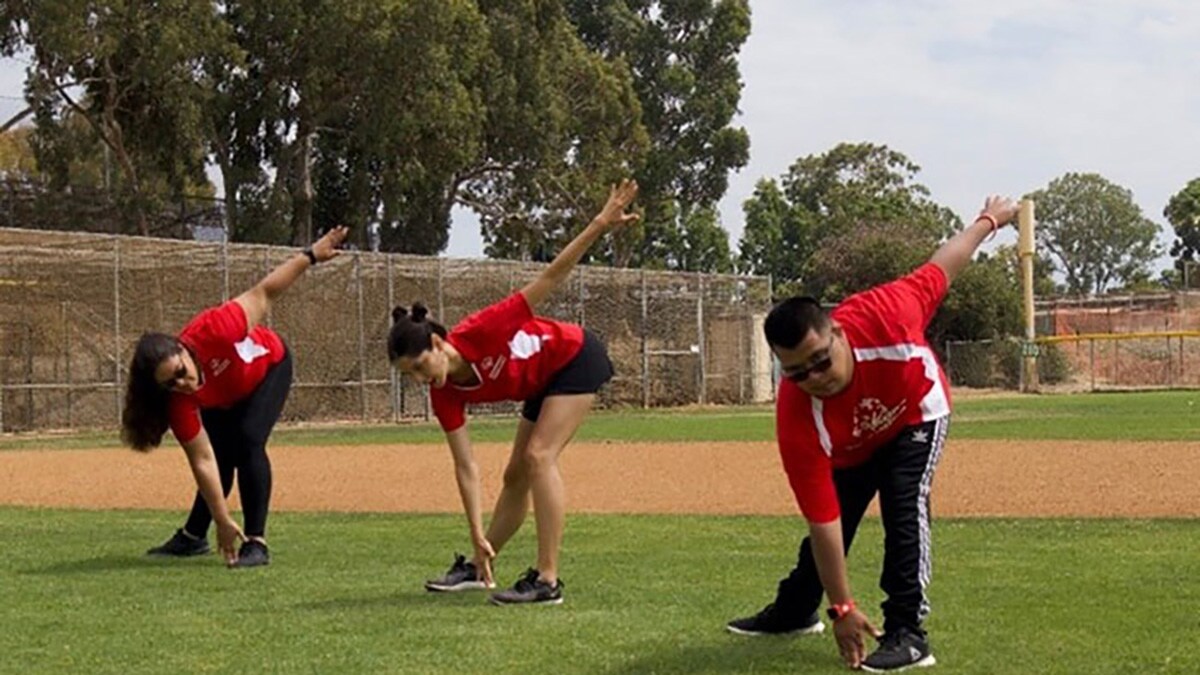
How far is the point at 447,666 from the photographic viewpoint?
19.5 ft

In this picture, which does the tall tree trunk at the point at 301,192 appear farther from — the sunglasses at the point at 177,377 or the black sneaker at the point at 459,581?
the black sneaker at the point at 459,581

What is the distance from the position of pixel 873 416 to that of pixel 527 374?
2.13 metres

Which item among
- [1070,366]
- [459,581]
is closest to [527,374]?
[459,581]

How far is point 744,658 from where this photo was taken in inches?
236

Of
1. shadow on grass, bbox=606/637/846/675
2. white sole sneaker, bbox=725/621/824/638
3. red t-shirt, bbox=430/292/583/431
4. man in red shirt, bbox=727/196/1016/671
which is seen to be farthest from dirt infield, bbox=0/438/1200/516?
man in red shirt, bbox=727/196/1016/671

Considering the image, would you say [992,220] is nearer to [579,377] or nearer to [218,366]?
[579,377]

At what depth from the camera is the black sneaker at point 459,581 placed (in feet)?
25.9

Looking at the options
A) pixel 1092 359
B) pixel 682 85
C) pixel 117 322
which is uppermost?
pixel 682 85

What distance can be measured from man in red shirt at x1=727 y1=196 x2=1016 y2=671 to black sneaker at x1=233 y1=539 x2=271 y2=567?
160 inches

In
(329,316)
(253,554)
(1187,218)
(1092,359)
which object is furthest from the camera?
(1187,218)

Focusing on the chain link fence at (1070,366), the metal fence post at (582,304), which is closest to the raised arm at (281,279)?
the metal fence post at (582,304)

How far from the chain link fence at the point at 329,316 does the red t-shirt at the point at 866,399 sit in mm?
25412

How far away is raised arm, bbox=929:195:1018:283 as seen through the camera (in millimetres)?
6102

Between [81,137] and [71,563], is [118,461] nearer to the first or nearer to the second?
[71,563]
